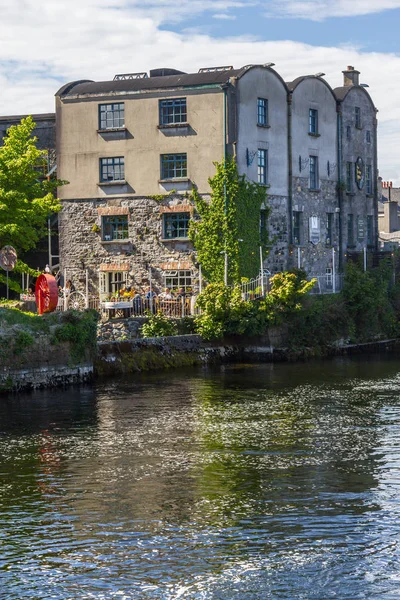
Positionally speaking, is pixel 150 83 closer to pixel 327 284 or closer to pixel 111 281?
pixel 111 281

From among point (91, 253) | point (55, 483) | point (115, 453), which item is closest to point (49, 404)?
point (115, 453)

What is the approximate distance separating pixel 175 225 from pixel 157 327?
7980mm

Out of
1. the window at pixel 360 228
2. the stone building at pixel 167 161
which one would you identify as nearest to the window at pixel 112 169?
the stone building at pixel 167 161

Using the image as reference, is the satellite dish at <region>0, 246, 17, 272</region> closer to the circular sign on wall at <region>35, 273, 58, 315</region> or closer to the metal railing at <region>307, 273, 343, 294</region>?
the circular sign on wall at <region>35, 273, 58, 315</region>

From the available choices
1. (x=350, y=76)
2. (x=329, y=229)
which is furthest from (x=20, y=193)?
(x=350, y=76)

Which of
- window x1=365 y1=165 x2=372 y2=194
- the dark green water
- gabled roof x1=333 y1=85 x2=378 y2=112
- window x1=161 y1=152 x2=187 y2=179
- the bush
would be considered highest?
gabled roof x1=333 y1=85 x2=378 y2=112

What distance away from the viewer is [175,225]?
50250 millimetres

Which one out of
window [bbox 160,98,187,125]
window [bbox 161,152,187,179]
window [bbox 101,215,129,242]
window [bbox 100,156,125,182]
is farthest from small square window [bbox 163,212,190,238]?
window [bbox 160,98,187,125]

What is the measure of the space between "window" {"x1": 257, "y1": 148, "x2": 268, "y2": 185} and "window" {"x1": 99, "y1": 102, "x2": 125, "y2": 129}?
6.83 m

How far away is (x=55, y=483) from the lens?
22109 millimetres

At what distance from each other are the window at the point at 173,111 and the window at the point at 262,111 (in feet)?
12.7

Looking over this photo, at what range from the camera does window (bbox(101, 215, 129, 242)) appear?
5131 centimetres

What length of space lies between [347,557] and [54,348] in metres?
21.7

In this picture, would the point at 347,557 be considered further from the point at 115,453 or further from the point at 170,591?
the point at 115,453
